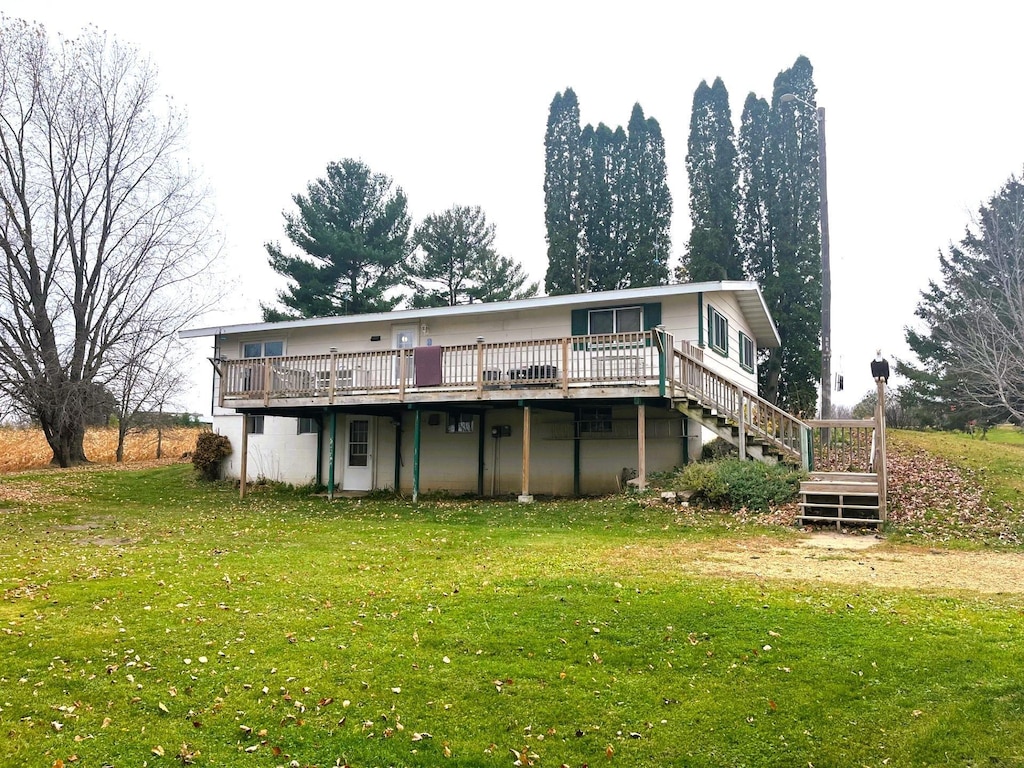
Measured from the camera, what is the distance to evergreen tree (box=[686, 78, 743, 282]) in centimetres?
3080

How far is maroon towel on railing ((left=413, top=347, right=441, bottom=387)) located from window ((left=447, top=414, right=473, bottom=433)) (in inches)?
123

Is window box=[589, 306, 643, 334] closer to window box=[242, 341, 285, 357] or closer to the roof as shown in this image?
the roof

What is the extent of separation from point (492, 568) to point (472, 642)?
277cm

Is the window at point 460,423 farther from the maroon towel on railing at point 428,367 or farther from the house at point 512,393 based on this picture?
the maroon towel on railing at point 428,367

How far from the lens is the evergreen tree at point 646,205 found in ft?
113

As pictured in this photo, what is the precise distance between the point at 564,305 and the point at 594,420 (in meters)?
2.73

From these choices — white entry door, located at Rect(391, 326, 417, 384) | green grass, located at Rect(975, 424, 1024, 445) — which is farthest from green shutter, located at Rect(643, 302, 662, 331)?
green grass, located at Rect(975, 424, 1024, 445)

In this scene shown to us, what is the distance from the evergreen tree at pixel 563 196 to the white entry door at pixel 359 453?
1701 cm

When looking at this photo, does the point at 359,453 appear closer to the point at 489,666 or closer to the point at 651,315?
the point at 651,315

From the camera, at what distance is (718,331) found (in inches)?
679

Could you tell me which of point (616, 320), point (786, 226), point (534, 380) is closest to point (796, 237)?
point (786, 226)

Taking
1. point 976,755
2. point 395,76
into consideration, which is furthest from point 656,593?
point 395,76

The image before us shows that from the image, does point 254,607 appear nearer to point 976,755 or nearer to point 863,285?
point 976,755

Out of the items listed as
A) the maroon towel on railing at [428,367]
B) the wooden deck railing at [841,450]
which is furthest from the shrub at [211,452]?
the wooden deck railing at [841,450]
